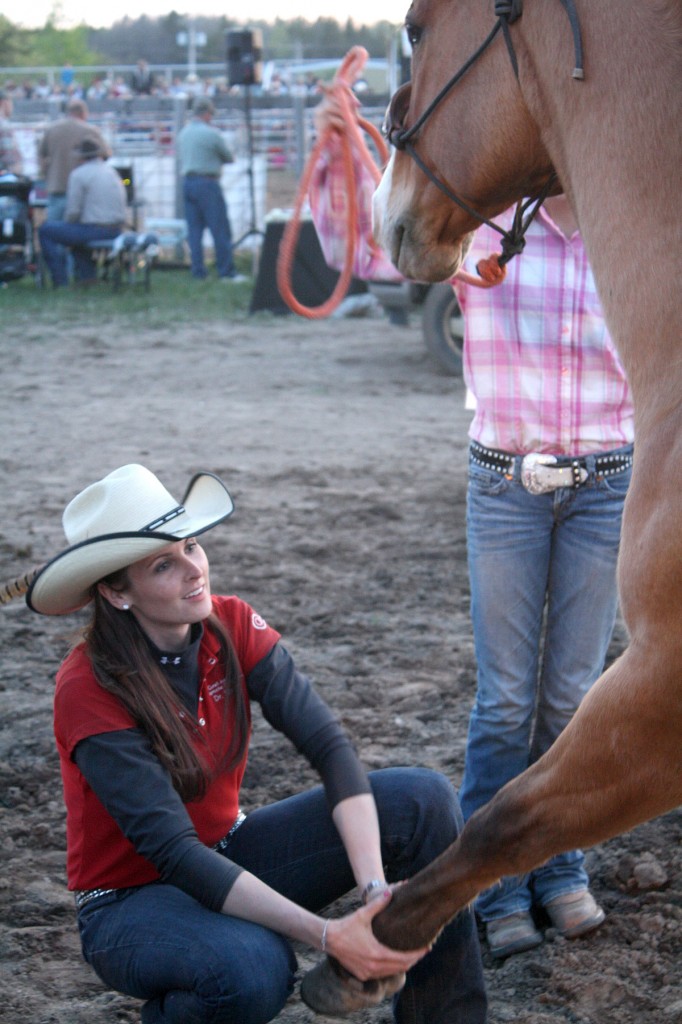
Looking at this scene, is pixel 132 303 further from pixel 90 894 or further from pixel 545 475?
pixel 90 894

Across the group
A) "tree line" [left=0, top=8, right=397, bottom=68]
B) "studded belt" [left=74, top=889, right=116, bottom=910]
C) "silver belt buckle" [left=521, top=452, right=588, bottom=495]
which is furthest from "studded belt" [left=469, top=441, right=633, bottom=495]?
"tree line" [left=0, top=8, right=397, bottom=68]

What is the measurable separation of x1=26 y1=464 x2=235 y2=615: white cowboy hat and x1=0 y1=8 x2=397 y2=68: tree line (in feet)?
146

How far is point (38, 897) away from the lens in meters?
2.99

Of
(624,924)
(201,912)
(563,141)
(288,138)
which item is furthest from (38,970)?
(288,138)

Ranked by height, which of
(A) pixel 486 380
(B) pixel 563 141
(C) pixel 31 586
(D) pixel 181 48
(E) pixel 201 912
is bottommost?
(E) pixel 201 912

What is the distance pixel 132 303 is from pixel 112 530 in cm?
1170

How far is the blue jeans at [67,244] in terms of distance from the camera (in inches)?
566

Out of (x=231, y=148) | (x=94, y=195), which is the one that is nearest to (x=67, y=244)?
(x=94, y=195)

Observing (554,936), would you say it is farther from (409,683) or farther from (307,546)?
(307,546)

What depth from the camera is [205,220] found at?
616 inches

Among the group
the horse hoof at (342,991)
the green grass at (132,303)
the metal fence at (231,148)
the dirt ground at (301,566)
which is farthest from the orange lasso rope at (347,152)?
the metal fence at (231,148)

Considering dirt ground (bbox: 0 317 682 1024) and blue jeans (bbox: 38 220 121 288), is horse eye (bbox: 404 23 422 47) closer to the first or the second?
dirt ground (bbox: 0 317 682 1024)

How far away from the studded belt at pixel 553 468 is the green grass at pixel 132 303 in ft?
32.8

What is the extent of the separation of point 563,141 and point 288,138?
1699cm
